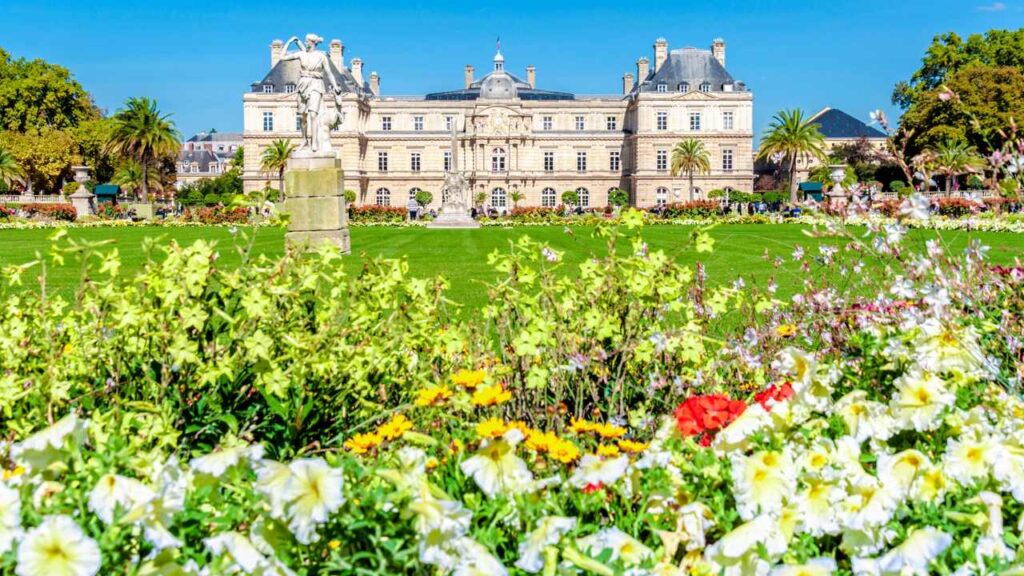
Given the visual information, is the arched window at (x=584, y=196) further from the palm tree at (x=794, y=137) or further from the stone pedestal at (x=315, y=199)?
the stone pedestal at (x=315, y=199)

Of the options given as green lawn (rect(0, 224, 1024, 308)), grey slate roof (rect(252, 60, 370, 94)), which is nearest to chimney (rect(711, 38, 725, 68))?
grey slate roof (rect(252, 60, 370, 94))

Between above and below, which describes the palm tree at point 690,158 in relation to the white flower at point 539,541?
above

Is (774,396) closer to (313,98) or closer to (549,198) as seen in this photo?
(313,98)

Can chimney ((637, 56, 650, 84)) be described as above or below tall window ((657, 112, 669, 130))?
above

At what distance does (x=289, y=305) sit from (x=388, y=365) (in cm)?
62

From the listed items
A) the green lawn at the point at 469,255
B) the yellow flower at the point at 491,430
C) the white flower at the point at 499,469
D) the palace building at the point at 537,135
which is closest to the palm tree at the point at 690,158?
the palace building at the point at 537,135

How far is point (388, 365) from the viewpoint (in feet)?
15.1

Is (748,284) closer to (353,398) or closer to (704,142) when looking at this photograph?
(353,398)

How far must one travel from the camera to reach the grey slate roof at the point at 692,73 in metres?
81.9

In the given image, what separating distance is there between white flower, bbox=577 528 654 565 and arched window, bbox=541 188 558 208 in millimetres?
82731

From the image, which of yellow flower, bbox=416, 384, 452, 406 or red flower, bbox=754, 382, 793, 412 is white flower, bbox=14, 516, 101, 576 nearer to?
yellow flower, bbox=416, 384, 452, 406

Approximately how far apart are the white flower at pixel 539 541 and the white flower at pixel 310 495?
457 mm

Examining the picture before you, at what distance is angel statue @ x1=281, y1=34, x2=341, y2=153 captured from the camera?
1717 cm

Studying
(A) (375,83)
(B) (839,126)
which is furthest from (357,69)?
(B) (839,126)
